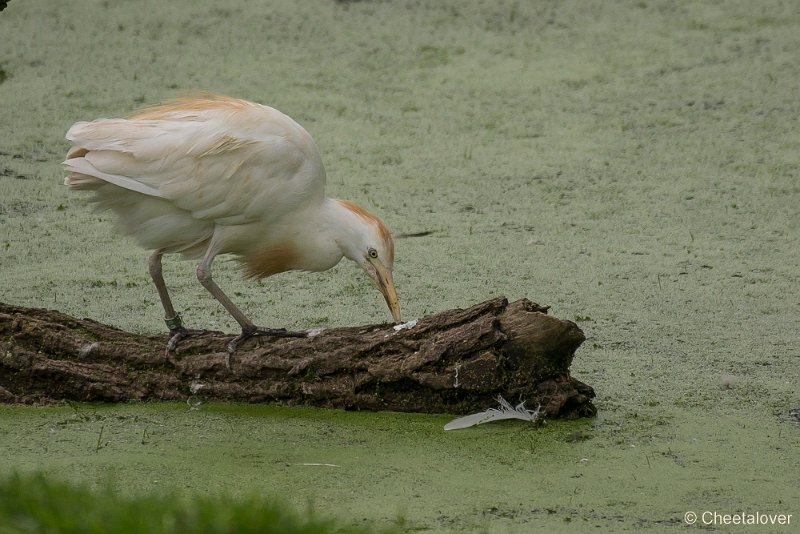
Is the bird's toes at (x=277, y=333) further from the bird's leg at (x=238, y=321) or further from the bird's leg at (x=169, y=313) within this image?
the bird's leg at (x=169, y=313)

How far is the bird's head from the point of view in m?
3.82

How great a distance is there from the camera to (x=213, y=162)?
3.75m

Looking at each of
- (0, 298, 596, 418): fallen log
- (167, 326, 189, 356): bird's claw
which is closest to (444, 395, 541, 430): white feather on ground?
(0, 298, 596, 418): fallen log

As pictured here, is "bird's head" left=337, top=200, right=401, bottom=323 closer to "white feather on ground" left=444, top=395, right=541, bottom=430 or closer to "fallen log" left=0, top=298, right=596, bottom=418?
"fallen log" left=0, top=298, right=596, bottom=418

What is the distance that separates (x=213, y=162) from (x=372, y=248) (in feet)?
1.88

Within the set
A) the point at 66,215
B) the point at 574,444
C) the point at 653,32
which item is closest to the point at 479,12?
the point at 653,32

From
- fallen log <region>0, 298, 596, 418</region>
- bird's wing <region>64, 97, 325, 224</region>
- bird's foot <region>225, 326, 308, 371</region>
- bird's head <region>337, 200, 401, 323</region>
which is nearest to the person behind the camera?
fallen log <region>0, 298, 596, 418</region>

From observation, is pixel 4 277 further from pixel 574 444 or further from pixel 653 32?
pixel 653 32

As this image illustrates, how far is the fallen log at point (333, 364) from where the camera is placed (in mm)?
3430

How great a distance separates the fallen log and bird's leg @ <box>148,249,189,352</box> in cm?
4

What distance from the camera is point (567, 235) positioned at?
5254 mm

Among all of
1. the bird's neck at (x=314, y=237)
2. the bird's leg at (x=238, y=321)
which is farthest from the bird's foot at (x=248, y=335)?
the bird's neck at (x=314, y=237)

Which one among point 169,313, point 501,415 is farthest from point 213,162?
point 501,415

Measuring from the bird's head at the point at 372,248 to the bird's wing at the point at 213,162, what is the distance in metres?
0.18
